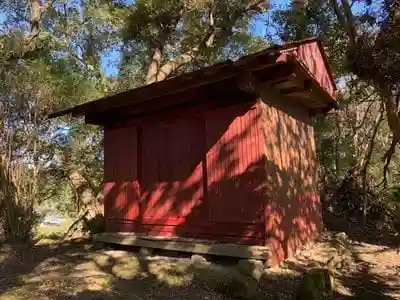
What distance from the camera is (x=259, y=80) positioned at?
660 centimetres

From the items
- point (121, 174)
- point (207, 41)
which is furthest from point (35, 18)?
point (121, 174)

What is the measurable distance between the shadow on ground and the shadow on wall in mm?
616

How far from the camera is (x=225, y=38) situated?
15.1 metres

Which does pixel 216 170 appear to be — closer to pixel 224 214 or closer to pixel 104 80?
pixel 224 214

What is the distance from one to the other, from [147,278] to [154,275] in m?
0.12

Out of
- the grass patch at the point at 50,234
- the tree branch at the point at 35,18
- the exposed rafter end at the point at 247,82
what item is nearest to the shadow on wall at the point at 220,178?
the exposed rafter end at the point at 247,82

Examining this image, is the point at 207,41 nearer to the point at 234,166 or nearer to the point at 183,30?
the point at 183,30

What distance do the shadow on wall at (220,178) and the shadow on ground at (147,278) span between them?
616 mm

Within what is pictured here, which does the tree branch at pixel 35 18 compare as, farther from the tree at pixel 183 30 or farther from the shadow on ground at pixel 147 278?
the shadow on ground at pixel 147 278

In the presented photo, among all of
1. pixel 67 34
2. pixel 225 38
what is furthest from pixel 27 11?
pixel 225 38

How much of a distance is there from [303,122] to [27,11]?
37.2 ft

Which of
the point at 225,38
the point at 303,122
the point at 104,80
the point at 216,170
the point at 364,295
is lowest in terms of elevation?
the point at 364,295

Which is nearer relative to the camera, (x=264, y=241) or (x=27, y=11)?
(x=264, y=241)

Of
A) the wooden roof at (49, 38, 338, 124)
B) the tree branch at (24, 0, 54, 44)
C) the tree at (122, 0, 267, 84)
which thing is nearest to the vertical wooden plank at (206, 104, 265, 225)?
the wooden roof at (49, 38, 338, 124)
